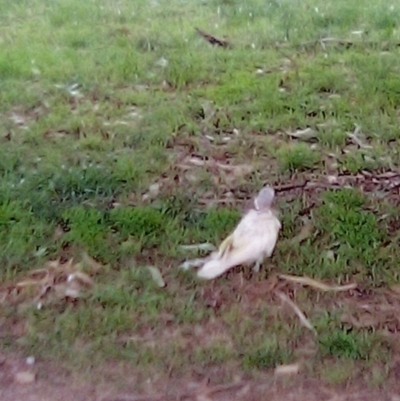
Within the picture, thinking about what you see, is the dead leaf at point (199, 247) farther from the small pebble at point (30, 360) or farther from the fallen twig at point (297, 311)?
the small pebble at point (30, 360)

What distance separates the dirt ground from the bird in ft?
2.12

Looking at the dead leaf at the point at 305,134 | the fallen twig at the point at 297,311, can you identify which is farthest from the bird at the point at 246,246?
the dead leaf at the point at 305,134

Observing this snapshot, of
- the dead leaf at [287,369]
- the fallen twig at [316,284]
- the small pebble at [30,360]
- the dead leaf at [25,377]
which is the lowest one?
the fallen twig at [316,284]

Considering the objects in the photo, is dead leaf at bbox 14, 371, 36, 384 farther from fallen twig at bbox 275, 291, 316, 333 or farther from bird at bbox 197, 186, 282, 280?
fallen twig at bbox 275, 291, 316, 333

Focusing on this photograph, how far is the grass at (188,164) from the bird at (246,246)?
0.06 meters

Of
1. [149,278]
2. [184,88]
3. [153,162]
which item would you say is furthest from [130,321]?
[184,88]

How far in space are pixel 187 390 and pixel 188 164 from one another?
1.77 m

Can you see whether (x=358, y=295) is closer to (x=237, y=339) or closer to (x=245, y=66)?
(x=237, y=339)

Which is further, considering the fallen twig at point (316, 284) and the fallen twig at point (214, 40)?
the fallen twig at point (214, 40)

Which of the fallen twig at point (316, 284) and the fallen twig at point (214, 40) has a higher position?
the fallen twig at point (316, 284)

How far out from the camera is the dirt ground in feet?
10.2

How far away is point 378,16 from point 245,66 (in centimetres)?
153

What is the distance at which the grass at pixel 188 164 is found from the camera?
11.3 feet

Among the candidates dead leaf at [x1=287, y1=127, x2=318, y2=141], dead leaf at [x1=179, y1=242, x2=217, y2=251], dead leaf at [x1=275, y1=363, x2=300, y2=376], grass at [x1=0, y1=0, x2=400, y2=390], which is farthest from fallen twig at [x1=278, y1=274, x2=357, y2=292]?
dead leaf at [x1=287, y1=127, x2=318, y2=141]
